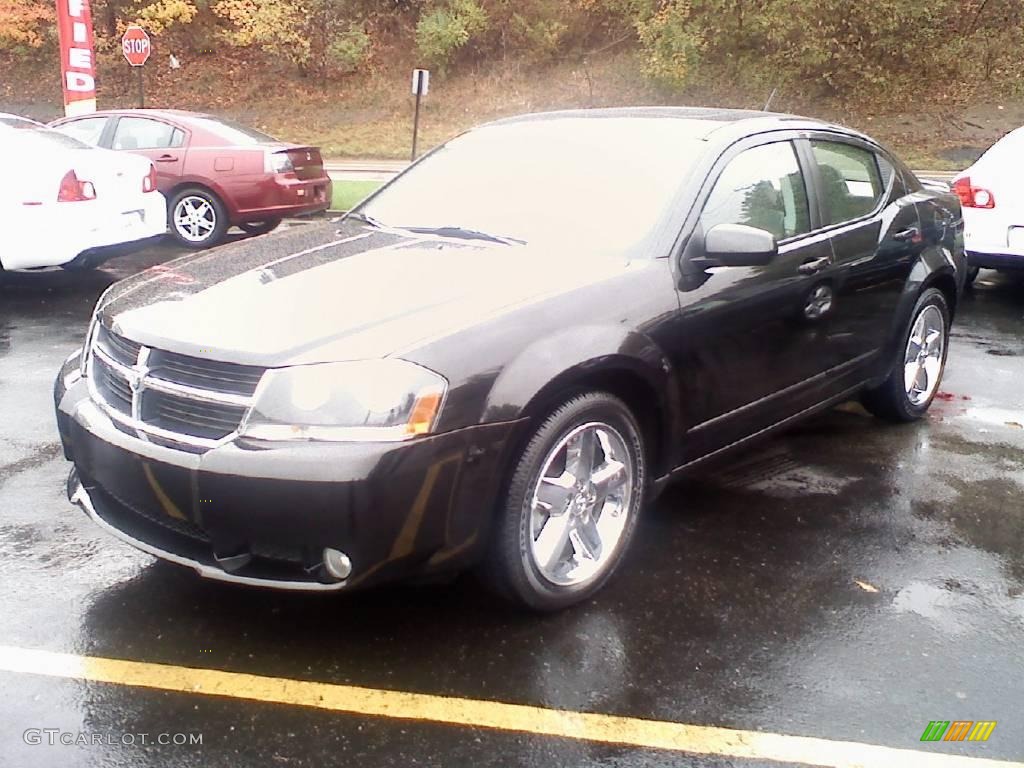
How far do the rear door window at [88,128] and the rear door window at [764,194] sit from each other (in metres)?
9.15

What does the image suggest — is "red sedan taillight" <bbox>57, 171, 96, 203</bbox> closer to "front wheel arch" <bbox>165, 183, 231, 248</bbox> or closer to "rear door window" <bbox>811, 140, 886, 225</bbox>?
"front wheel arch" <bbox>165, 183, 231, 248</bbox>

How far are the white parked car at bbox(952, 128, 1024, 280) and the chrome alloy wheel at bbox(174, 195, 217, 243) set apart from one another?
7.47 metres

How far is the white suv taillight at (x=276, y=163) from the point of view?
429 inches

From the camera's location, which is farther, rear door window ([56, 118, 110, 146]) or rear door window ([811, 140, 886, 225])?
rear door window ([56, 118, 110, 146])

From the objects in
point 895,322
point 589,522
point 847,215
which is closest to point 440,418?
point 589,522

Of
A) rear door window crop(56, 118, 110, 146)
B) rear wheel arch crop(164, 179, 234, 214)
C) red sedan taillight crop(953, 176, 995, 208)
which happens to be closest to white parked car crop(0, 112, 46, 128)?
rear wheel arch crop(164, 179, 234, 214)

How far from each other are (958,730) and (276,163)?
9664mm

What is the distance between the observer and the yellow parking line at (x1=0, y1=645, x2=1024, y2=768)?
2.64 meters

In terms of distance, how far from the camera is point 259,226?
11859mm

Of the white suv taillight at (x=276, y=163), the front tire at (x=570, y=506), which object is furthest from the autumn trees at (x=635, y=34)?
the front tire at (x=570, y=506)

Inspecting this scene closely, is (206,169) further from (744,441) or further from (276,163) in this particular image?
(744,441)

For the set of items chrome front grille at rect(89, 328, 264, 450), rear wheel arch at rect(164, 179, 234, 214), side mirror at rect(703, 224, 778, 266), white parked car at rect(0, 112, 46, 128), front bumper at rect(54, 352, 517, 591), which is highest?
side mirror at rect(703, 224, 778, 266)

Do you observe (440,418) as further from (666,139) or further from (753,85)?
(753,85)

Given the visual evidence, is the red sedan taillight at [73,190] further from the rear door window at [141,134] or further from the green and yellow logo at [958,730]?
the green and yellow logo at [958,730]
